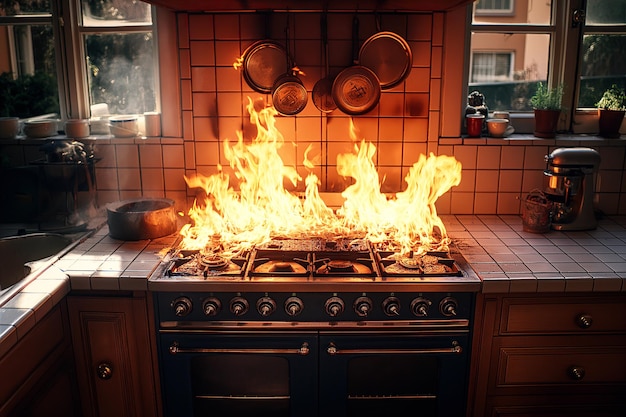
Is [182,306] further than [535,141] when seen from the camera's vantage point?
No

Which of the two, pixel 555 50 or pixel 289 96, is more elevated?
pixel 555 50

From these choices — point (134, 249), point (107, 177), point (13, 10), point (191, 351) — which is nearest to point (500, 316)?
point (191, 351)

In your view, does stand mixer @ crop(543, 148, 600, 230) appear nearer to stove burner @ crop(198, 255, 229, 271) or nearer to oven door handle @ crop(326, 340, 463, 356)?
oven door handle @ crop(326, 340, 463, 356)

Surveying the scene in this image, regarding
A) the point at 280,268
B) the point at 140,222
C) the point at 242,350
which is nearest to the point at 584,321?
the point at 280,268

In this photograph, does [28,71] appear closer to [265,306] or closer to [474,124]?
[265,306]

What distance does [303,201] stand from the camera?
2.68 m

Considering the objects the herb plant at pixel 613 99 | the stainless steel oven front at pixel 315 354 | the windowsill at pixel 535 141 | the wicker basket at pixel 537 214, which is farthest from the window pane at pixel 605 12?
the stainless steel oven front at pixel 315 354

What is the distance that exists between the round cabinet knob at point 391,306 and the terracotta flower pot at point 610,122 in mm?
1470

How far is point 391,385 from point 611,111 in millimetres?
1679

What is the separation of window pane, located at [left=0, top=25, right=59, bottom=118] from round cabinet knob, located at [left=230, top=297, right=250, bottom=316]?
155 cm

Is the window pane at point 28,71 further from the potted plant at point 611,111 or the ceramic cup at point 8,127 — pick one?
the potted plant at point 611,111

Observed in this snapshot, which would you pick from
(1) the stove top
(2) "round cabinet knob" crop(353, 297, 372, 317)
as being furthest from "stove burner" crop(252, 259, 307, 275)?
(2) "round cabinet knob" crop(353, 297, 372, 317)

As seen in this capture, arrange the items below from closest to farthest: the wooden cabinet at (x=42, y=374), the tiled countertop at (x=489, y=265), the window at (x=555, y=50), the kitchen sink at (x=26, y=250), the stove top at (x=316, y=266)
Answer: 1. the wooden cabinet at (x=42, y=374)
2. the tiled countertop at (x=489, y=265)
3. the stove top at (x=316, y=266)
4. the kitchen sink at (x=26, y=250)
5. the window at (x=555, y=50)

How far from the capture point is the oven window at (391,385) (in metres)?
2.12
